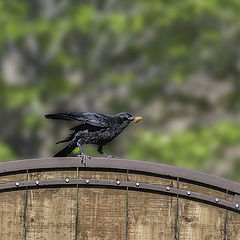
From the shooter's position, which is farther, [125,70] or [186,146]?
[125,70]

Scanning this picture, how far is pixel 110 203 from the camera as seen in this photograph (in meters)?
2.97

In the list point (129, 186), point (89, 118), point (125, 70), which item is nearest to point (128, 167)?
point (129, 186)

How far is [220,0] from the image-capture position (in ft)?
27.9

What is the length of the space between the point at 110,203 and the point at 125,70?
624 centimetres

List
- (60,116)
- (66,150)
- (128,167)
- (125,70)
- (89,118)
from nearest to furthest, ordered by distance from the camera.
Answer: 1. (128,167)
2. (60,116)
3. (66,150)
4. (89,118)
5. (125,70)

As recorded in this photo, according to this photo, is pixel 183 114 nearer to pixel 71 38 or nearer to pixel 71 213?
pixel 71 38

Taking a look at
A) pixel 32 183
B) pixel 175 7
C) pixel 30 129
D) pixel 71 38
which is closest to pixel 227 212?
pixel 32 183

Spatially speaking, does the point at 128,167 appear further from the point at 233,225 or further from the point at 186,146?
the point at 186,146

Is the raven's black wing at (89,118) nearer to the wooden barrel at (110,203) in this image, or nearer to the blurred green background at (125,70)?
the wooden barrel at (110,203)

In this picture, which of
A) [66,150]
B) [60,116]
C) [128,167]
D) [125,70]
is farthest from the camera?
[125,70]

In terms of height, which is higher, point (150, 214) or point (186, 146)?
point (186, 146)

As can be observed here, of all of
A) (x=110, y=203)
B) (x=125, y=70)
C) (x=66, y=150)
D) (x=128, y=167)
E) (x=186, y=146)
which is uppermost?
(x=125, y=70)

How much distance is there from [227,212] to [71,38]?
7.26 meters

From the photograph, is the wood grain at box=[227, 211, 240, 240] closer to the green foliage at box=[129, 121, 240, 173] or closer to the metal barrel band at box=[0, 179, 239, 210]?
the metal barrel band at box=[0, 179, 239, 210]
